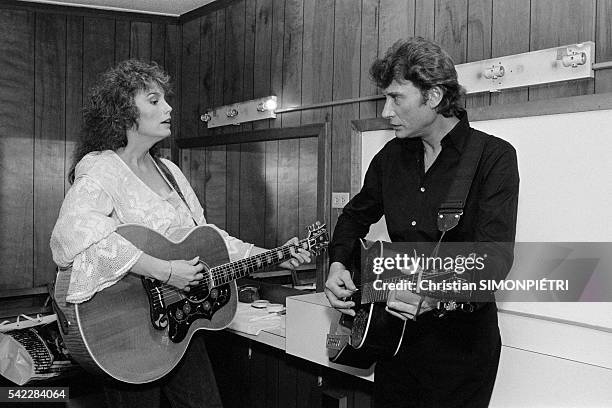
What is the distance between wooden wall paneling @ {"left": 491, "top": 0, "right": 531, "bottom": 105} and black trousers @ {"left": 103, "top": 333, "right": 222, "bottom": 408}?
1.46 meters

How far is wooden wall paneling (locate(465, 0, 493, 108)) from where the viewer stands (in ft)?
7.72

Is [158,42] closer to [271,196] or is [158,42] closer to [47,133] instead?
[47,133]

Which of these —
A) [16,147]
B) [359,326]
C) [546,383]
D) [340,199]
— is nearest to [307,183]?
[340,199]

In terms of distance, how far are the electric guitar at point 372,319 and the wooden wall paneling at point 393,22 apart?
1018 millimetres

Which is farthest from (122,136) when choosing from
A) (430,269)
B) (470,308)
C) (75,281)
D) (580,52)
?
(580,52)

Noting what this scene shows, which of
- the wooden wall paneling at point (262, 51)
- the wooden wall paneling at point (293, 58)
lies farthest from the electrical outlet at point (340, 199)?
the wooden wall paneling at point (262, 51)

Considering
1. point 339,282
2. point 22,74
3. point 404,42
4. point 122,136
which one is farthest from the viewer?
point 22,74

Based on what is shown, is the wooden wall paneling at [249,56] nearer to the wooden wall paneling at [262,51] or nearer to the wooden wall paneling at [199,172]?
the wooden wall paneling at [262,51]

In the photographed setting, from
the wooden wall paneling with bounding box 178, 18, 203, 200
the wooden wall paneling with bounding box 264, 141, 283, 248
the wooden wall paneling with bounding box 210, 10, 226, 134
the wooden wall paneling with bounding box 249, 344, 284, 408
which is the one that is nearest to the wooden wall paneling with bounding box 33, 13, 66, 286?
the wooden wall paneling with bounding box 178, 18, 203, 200

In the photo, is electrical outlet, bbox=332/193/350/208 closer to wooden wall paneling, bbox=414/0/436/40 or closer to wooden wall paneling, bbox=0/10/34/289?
wooden wall paneling, bbox=414/0/436/40

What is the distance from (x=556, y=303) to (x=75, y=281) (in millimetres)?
1634

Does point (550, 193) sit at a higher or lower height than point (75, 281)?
higher

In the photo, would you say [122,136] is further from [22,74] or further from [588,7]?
[22,74]

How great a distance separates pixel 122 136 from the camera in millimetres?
2406
